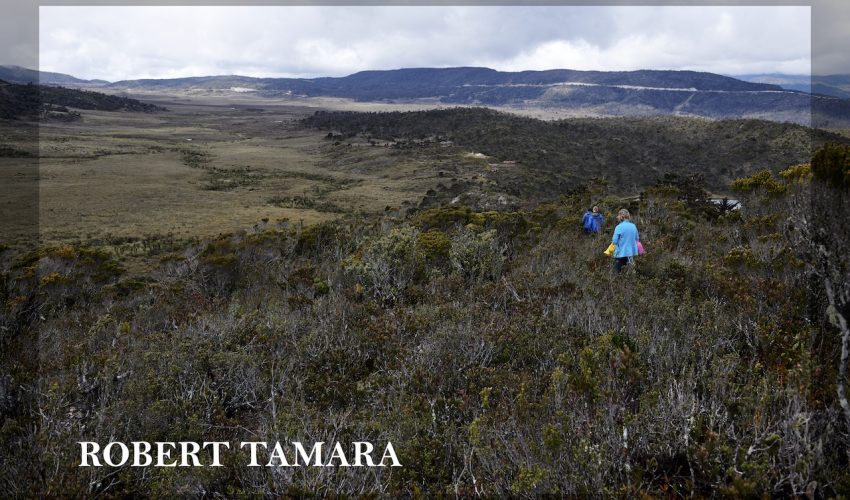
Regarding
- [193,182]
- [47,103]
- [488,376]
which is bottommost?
[488,376]

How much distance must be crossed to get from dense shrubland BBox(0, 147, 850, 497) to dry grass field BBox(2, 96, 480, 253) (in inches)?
616

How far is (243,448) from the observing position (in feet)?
10.9

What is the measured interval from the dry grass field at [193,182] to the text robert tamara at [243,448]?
17961mm

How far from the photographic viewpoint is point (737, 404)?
10.2ft

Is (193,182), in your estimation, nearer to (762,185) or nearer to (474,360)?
(762,185)

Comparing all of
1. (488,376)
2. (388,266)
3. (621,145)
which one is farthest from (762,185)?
(621,145)

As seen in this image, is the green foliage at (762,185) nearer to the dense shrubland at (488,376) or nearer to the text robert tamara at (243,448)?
the dense shrubland at (488,376)

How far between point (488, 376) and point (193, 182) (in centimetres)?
3798

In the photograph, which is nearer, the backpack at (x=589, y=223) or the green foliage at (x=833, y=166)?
the green foliage at (x=833, y=166)

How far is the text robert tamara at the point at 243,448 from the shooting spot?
301 cm

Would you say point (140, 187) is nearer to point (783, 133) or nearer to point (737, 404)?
point (737, 404)

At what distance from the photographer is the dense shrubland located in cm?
272

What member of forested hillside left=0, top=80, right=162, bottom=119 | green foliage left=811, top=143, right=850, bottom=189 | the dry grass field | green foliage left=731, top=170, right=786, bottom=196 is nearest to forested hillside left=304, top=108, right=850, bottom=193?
the dry grass field

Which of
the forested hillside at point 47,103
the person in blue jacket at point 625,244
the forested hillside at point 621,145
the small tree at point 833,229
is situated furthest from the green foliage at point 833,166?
the forested hillside at point 47,103
